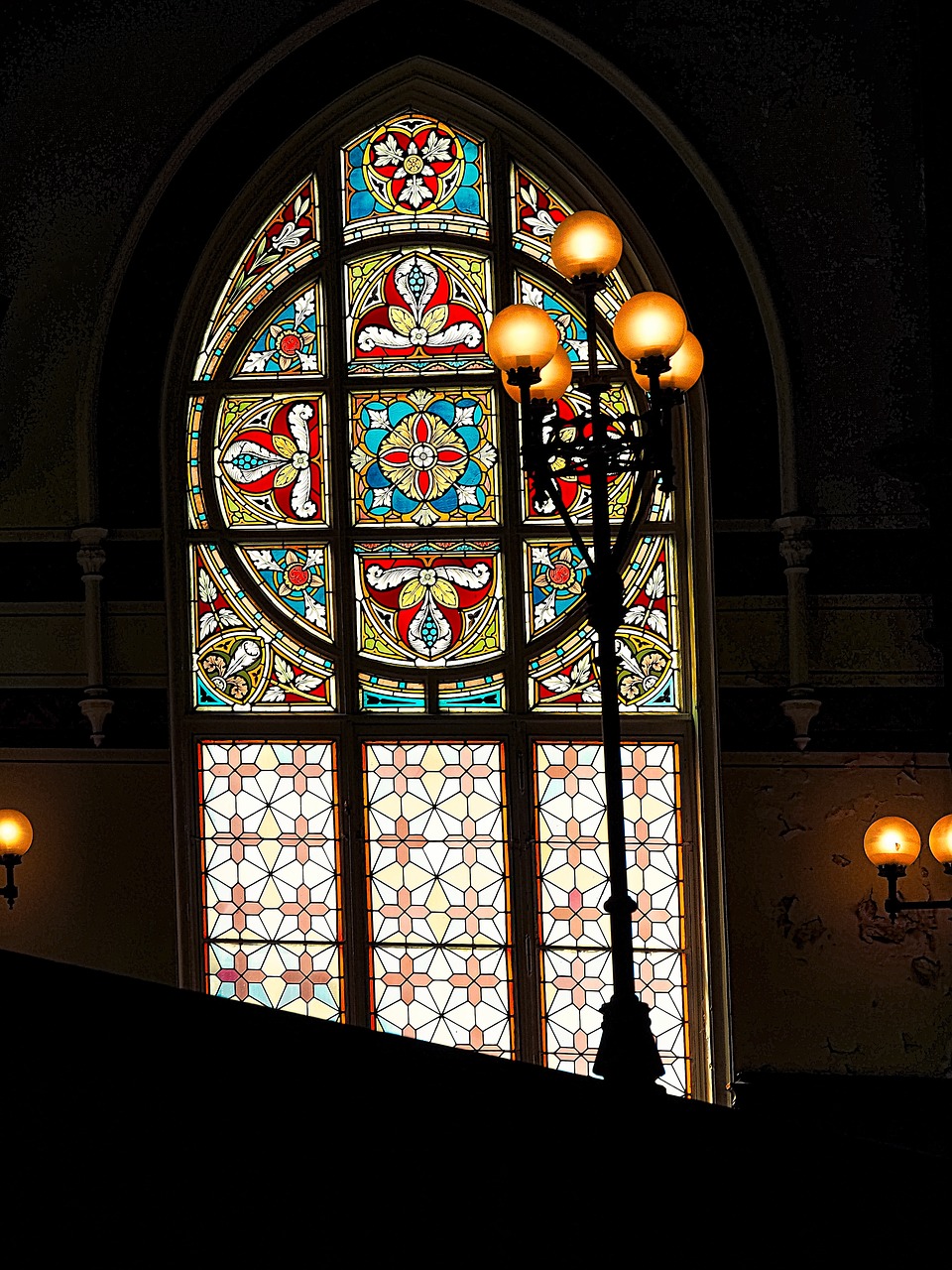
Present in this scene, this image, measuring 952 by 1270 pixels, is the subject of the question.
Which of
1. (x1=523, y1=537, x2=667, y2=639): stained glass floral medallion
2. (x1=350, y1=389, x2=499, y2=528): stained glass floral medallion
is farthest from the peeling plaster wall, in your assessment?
(x1=350, y1=389, x2=499, y2=528): stained glass floral medallion

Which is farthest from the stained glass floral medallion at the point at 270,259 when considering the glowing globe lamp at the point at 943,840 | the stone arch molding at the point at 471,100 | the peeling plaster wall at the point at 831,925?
the glowing globe lamp at the point at 943,840

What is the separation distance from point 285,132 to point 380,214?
23.2 inches

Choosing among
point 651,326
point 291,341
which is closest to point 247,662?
point 291,341

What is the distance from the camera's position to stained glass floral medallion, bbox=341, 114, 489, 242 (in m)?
6.86

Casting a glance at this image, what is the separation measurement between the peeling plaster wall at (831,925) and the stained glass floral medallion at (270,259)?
3.20 metres

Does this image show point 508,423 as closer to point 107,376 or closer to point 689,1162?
point 107,376

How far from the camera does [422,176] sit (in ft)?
22.6

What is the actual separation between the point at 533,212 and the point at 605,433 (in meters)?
3.24

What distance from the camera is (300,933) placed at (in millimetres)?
6688

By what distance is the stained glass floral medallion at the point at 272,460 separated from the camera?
22.4 ft

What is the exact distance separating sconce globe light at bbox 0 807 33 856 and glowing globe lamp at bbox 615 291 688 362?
159 inches

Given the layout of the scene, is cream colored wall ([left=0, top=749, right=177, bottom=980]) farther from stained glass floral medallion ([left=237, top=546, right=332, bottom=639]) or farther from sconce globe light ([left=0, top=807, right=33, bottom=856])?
stained glass floral medallion ([left=237, top=546, right=332, bottom=639])

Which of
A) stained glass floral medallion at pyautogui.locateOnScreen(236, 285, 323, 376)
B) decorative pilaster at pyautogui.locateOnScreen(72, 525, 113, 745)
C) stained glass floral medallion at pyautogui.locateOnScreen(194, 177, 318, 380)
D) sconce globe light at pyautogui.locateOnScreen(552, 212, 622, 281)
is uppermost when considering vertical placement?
stained glass floral medallion at pyautogui.locateOnScreen(194, 177, 318, 380)

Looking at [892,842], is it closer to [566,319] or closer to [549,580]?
[549,580]
